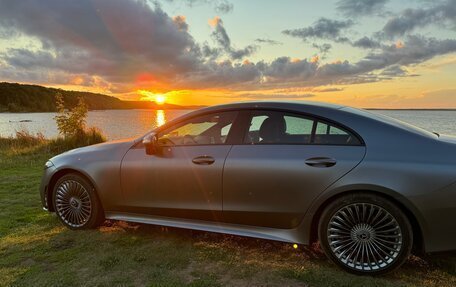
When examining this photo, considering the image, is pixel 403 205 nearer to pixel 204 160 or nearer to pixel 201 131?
pixel 204 160

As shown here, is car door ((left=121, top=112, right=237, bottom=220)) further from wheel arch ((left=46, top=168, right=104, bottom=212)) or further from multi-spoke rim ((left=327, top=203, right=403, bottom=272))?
multi-spoke rim ((left=327, top=203, right=403, bottom=272))

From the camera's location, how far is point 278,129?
3.62 metres

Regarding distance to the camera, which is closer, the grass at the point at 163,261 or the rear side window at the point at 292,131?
the grass at the point at 163,261

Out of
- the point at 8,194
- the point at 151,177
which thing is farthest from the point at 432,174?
the point at 8,194

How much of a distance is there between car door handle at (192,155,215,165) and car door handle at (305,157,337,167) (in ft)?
3.15

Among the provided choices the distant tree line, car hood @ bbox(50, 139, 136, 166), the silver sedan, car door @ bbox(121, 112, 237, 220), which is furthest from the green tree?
the distant tree line

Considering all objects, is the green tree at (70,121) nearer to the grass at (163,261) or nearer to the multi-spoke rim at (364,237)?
the grass at (163,261)

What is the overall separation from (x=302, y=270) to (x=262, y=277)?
396 millimetres

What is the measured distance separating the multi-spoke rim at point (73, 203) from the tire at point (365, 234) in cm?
283

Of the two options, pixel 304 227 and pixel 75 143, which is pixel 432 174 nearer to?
pixel 304 227

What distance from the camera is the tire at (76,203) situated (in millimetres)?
4430

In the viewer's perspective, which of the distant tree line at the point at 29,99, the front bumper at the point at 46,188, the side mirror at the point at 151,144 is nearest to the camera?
the side mirror at the point at 151,144

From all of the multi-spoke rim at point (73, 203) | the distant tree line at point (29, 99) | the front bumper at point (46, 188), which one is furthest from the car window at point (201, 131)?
the distant tree line at point (29, 99)

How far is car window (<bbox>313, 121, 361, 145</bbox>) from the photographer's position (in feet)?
10.8
